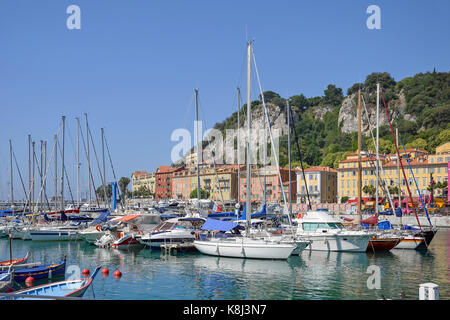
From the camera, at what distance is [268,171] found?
357ft

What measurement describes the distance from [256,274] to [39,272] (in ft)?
34.1

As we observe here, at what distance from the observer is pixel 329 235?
101ft

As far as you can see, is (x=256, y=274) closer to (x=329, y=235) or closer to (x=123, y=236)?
(x=329, y=235)

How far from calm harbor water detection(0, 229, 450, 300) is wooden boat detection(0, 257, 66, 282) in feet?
6.17

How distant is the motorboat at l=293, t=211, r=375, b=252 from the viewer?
30391 millimetres

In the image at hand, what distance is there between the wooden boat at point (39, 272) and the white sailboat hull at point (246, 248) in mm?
10172

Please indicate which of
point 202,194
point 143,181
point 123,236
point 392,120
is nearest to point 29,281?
point 123,236

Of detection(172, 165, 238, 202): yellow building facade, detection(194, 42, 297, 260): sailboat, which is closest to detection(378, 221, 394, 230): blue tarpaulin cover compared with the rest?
detection(194, 42, 297, 260): sailboat

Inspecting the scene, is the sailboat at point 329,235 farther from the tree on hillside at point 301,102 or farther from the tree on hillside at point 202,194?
the tree on hillside at point 301,102

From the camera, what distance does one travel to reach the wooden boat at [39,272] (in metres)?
19.5

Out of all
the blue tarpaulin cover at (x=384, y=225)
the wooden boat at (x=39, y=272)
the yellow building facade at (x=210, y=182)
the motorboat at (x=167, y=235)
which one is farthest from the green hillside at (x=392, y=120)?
the wooden boat at (x=39, y=272)
